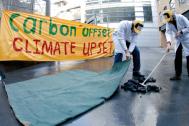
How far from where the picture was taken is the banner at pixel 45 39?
21.0 ft

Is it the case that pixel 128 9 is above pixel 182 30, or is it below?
above

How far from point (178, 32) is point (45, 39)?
3.79 meters

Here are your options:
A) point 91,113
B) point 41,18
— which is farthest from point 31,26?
point 91,113

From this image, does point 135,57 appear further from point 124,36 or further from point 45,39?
point 45,39

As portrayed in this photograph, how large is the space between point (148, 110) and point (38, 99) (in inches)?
58.1

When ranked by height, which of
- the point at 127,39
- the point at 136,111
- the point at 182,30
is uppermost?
the point at 182,30

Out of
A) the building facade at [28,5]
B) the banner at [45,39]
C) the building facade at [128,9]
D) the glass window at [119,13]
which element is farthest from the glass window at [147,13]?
the building facade at [28,5]

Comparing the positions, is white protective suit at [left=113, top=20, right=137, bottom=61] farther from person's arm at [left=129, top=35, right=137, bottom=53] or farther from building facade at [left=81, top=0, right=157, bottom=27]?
building facade at [left=81, top=0, right=157, bottom=27]

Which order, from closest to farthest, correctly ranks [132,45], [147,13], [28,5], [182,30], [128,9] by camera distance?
[182,30]
[132,45]
[28,5]
[128,9]
[147,13]

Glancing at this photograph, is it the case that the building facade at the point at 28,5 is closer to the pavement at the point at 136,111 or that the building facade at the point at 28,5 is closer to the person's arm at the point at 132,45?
the person's arm at the point at 132,45

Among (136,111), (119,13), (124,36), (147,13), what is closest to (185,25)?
(124,36)

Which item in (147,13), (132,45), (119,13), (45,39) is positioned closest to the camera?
(132,45)

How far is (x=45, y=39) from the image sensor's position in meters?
7.41

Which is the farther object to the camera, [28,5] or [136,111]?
[28,5]
